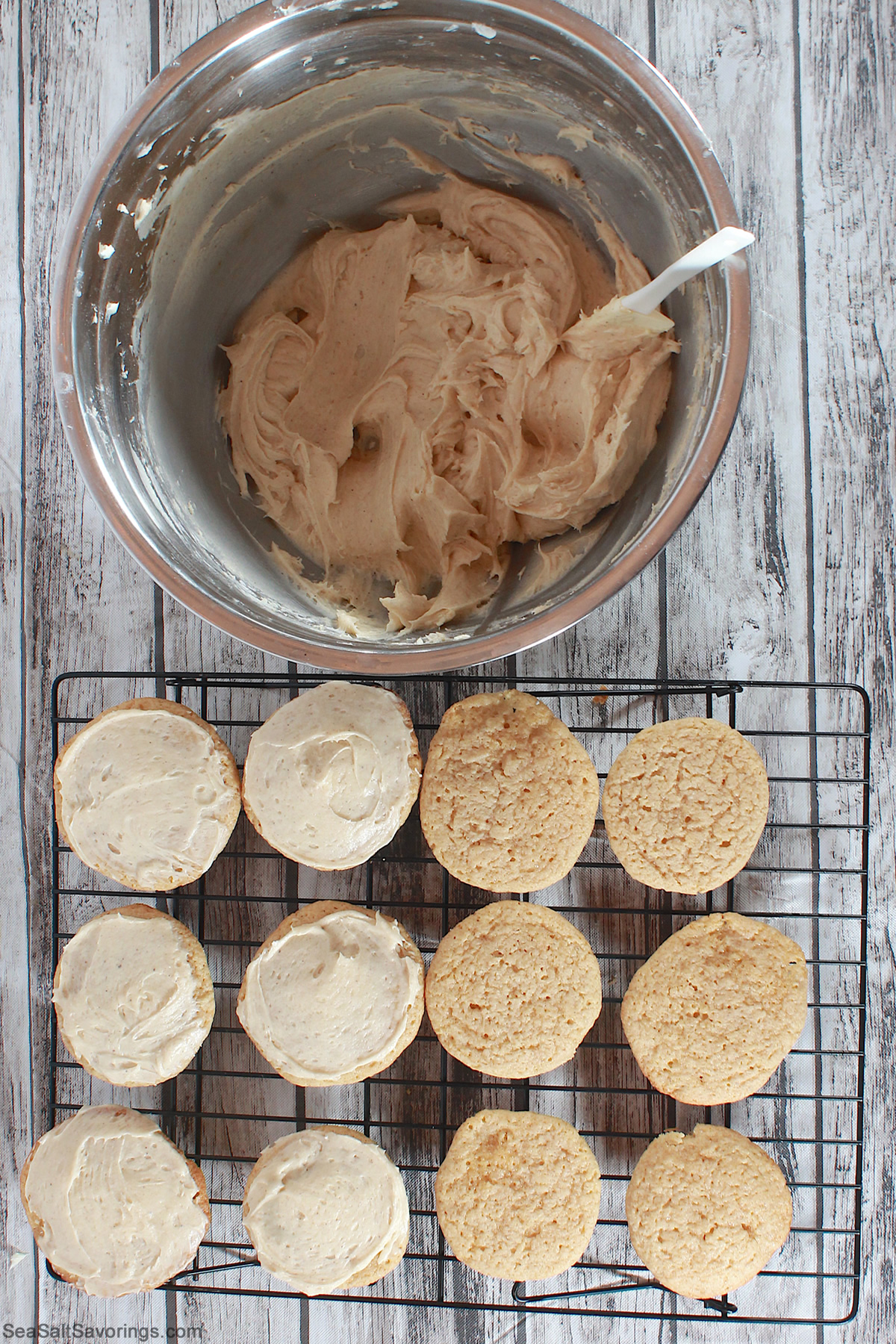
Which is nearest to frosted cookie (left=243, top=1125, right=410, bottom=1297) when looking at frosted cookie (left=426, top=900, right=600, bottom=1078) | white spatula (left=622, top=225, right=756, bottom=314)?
frosted cookie (left=426, top=900, right=600, bottom=1078)

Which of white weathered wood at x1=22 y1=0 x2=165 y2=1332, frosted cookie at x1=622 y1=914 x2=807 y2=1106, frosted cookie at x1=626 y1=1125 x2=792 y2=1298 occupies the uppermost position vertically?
white weathered wood at x1=22 y1=0 x2=165 y2=1332

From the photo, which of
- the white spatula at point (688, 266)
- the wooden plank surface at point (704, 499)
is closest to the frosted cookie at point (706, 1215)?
the wooden plank surface at point (704, 499)

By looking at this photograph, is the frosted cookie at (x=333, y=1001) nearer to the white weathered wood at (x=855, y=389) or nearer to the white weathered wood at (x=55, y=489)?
the white weathered wood at (x=55, y=489)

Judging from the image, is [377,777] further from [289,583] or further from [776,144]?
[776,144]

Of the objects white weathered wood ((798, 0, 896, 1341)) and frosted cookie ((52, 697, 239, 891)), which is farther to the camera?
white weathered wood ((798, 0, 896, 1341))

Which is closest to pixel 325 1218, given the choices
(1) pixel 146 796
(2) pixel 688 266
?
(1) pixel 146 796

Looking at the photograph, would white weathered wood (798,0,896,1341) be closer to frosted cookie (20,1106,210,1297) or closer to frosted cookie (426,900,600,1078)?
frosted cookie (426,900,600,1078)
